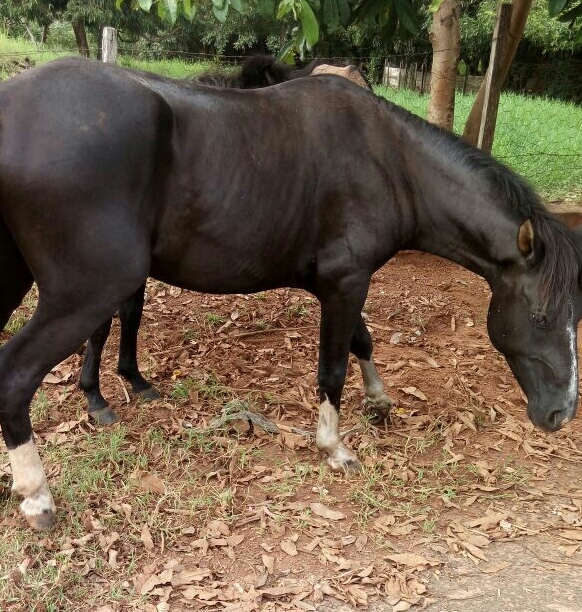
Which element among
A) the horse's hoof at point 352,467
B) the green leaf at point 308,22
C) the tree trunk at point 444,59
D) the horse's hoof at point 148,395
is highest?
the green leaf at point 308,22

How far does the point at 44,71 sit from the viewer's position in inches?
97.9

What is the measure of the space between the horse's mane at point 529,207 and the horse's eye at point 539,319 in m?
0.05

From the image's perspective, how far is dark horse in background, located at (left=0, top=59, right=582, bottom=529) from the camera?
8.05 ft

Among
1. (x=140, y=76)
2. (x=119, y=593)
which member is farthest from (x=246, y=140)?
(x=119, y=593)

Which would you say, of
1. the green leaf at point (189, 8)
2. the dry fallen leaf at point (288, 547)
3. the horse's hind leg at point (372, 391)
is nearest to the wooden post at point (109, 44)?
the green leaf at point (189, 8)

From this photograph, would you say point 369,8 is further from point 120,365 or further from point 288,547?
point 288,547

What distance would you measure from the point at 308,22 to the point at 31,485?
2751 mm

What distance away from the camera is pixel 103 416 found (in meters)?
3.66

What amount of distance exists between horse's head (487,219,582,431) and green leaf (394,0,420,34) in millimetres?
2223

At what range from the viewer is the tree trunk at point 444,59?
5508 mm

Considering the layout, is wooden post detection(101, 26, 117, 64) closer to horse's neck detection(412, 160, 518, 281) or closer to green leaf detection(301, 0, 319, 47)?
green leaf detection(301, 0, 319, 47)

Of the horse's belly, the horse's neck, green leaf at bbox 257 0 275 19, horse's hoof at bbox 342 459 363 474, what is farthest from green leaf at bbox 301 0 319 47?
horse's hoof at bbox 342 459 363 474

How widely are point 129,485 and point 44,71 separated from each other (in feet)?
6.25

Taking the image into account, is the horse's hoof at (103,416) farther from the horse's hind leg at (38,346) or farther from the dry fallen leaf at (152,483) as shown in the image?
the horse's hind leg at (38,346)
